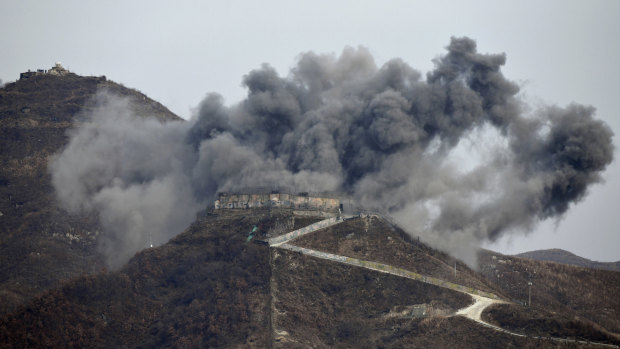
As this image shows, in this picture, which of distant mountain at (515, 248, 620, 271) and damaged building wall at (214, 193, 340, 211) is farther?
distant mountain at (515, 248, 620, 271)

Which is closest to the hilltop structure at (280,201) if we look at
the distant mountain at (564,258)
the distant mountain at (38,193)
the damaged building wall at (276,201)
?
the damaged building wall at (276,201)

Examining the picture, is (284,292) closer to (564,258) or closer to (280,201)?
(280,201)

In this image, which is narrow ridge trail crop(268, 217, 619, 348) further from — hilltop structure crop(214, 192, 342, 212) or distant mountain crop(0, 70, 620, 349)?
hilltop structure crop(214, 192, 342, 212)

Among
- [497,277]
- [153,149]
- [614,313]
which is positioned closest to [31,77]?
[153,149]

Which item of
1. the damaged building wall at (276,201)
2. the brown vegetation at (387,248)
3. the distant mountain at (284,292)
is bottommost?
the distant mountain at (284,292)

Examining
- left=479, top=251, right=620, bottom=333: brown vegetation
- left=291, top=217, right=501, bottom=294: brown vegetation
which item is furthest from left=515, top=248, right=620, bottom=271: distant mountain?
left=291, top=217, right=501, bottom=294: brown vegetation

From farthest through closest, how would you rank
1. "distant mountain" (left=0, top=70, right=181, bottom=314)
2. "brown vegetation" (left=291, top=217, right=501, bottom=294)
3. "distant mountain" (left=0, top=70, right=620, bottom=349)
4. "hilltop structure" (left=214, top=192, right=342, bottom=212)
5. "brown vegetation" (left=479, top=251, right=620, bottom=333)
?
"distant mountain" (left=0, top=70, right=181, bottom=314), "hilltop structure" (left=214, top=192, right=342, bottom=212), "brown vegetation" (left=479, top=251, right=620, bottom=333), "brown vegetation" (left=291, top=217, right=501, bottom=294), "distant mountain" (left=0, top=70, right=620, bottom=349)

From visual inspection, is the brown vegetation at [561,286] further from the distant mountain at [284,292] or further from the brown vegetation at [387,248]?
the brown vegetation at [387,248]
